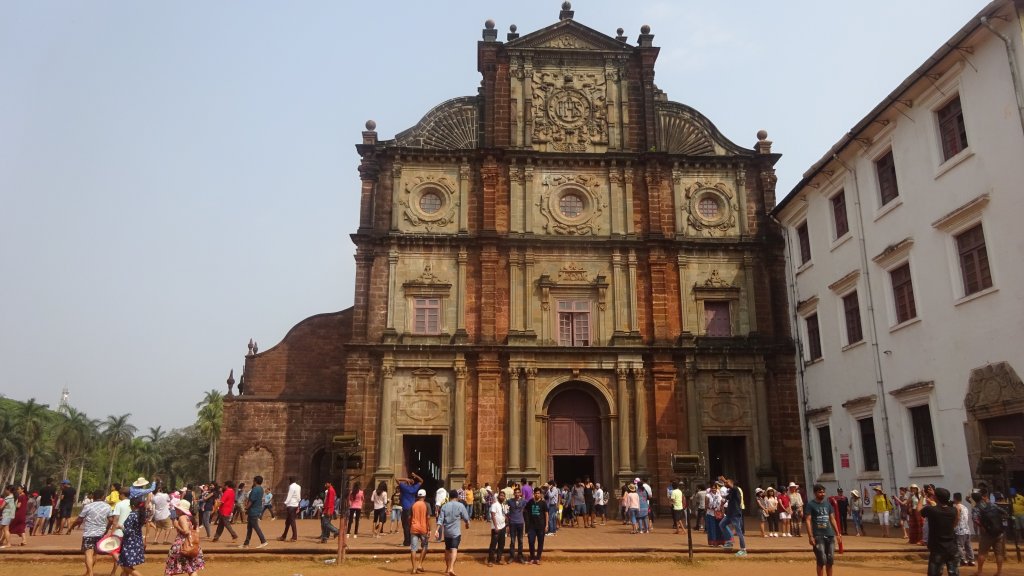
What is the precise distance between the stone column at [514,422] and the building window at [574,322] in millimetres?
2236

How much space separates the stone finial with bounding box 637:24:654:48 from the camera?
1145 inches

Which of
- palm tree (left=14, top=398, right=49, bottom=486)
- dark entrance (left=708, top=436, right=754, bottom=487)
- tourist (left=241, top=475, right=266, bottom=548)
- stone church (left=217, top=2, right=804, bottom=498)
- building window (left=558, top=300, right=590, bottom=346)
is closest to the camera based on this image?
tourist (left=241, top=475, right=266, bottom=548)

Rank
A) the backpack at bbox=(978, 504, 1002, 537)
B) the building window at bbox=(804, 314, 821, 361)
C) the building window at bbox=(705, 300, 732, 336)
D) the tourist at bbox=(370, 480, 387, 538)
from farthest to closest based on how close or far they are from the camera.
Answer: the building window at bbox=(705, 300, 732, 336) < the building window at bbox=(804, 314, 821, 361) < the tourist at bbox=(370, 480, 387, 538) < the backpack at bbox=(978, 504, 1002, 537)

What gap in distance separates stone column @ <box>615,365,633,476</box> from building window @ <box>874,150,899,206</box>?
9.97 meters

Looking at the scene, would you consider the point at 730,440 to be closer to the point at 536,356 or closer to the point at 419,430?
the point at 536,356

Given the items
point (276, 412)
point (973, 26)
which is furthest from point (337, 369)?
point (973, 26)

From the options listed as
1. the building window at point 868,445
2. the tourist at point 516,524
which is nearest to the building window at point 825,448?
the building window at point 868,445

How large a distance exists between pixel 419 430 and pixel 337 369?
513 cm

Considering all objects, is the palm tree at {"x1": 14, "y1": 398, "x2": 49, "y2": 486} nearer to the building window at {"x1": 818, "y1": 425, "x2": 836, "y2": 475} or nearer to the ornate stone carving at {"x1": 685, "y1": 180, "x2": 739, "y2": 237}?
the ornate stone carving at {"x1": 685, "y1": 180, "x2": 739, "y2": 237}

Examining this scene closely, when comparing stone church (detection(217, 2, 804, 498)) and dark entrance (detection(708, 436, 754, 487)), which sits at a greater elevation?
stone church (detection(217, 2, 804, 498))

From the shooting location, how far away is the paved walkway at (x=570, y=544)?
1538 cm

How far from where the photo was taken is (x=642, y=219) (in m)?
27.3

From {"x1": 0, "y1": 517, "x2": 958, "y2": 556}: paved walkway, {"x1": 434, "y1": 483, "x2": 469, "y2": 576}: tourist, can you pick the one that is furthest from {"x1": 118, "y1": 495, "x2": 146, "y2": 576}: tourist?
{"x1": 434, "y1": 483, "x2": 469, "y2": 576}: tourist

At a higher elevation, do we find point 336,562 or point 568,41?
point 568,41
